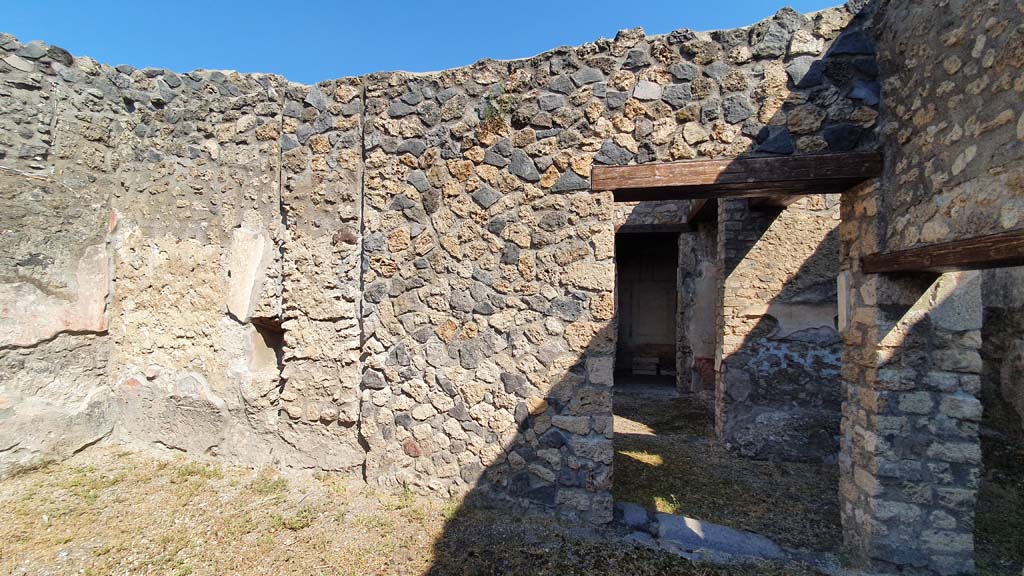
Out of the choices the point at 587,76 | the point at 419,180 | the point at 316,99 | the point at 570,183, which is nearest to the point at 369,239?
the point at 419,180

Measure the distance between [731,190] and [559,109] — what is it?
4.02 feet

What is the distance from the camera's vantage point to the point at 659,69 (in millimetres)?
2646

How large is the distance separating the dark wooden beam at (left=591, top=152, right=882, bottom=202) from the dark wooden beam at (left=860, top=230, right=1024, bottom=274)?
51 centimetres

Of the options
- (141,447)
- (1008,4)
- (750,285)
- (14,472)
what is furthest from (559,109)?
(14,472)

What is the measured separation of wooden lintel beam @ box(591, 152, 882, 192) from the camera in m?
2.37

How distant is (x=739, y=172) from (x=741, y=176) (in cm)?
3

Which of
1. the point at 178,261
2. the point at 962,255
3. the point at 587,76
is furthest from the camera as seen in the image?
the point at 178,261

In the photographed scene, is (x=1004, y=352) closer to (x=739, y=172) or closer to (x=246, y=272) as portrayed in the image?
(x=739, y=172)

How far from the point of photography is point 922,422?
226 centimetres

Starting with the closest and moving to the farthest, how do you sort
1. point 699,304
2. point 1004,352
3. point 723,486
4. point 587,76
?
point 587,76 < point 723,486 < point 1004,352 < point 699,304

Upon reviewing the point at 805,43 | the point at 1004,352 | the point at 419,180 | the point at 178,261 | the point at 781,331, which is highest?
the point at 805,43

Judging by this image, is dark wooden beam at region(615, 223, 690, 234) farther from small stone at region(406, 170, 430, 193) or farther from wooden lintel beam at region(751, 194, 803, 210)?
small stone at region(406, 170, 430, 193)

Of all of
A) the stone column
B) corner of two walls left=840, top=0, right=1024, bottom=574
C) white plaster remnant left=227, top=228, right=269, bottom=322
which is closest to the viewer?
corner of two walls left=840, top=0, right=1024, bottom=574

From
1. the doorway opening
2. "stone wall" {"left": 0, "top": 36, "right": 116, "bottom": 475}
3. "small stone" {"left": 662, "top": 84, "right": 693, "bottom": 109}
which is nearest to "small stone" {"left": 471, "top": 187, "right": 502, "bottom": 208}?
"small stone" {"left": 662, "top": 84, "right": 693, "bottom": 109}
